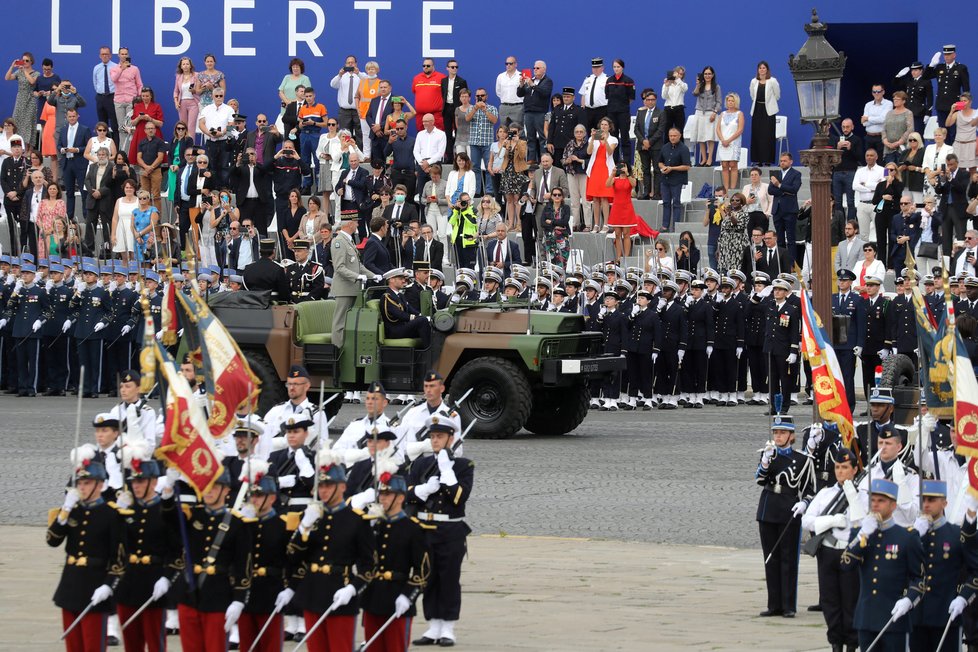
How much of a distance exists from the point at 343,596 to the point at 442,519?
1851mm

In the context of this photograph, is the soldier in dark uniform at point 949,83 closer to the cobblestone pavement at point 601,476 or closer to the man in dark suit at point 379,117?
the cobblestone pavement at point 601,476

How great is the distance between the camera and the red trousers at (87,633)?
37.5 ft

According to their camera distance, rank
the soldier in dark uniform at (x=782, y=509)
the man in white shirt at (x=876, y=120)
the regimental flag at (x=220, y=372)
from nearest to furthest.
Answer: the regimental flag at (x=220, y=372), the soldier in dark uniform at (x=782, y=509), the man in white shirt at (x=876, y=120)

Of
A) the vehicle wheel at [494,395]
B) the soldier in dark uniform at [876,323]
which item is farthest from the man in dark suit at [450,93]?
the vehicle wheel at [494,395]

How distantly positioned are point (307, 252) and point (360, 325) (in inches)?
81.6

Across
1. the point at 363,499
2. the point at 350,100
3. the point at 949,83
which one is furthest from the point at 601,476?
the point at 350,100

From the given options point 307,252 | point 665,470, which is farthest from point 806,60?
point 307,252

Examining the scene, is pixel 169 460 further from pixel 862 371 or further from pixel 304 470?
pixel 862 371

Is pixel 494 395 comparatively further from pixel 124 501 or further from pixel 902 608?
pixel 902 608

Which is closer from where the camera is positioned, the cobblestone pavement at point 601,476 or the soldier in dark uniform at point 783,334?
the cobblestone pavement at point 601,476

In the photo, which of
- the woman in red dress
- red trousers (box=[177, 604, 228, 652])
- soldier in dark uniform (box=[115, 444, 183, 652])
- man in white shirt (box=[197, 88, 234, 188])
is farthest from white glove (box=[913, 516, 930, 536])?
man in white shirt (box=[197, 88, 234, 188])

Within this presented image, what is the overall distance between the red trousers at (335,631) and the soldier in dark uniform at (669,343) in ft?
51.1

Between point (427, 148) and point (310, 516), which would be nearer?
point (310, 516)

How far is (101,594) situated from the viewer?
446 inches
